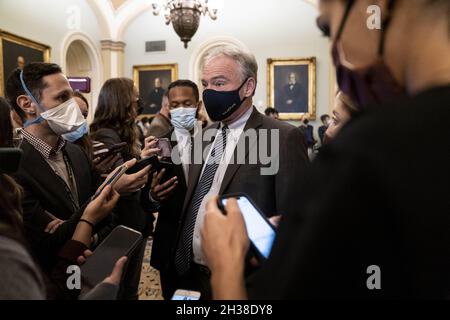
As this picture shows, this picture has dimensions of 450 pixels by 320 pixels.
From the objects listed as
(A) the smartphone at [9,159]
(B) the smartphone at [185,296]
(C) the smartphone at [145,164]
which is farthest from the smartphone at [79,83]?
(B) the smartphone at [185,296]

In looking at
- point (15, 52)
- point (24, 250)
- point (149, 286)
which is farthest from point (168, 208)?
point (15, 52)

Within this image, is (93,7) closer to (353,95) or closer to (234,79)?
(234,79)

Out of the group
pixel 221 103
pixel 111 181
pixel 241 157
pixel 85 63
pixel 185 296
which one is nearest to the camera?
pixel 185 296

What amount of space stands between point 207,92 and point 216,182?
1.79 feet

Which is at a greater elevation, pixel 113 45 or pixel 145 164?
pixel 113 45

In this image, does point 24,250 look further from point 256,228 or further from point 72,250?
point 72,250

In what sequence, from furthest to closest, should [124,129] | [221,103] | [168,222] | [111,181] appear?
[124,129] < [168,222] < [221,103] < [111,181]

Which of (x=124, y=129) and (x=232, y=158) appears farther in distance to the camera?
(x=124, y=129)

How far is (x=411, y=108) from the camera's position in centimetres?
68

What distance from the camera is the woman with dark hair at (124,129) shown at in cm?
321

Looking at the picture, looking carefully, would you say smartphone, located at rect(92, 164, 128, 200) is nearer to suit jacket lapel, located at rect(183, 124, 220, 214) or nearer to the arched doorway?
suit jacket lapel, located at rect(183, 124, 220, 214)

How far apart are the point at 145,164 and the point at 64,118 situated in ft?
2.04

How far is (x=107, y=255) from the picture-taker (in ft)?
5.46

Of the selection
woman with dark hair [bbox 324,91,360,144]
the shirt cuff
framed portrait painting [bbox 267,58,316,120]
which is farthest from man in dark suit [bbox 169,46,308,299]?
framed portrait painting [bbox 267,58,316,120]
